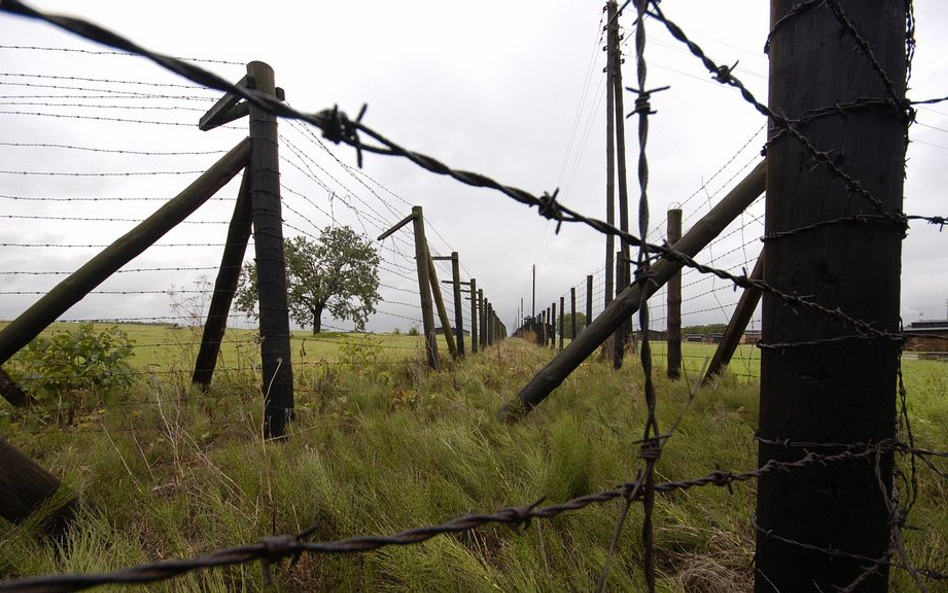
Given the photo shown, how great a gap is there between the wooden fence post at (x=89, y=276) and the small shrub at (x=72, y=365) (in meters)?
1.05

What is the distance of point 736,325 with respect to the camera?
388cm

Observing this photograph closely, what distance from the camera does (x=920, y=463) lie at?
230 cm

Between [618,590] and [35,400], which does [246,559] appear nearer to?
[618,590]

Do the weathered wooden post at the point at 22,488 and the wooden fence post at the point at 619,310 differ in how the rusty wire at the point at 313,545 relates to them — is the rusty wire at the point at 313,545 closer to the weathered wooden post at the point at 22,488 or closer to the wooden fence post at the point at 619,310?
the weathered wooden post at the point at 22,488

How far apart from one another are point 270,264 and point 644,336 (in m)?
2.75

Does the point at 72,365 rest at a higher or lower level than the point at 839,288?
lower

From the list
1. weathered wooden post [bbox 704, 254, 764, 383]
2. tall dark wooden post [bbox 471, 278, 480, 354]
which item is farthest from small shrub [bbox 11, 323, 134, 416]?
tall dark wooden post [bbox 471, 278, 480, 354]

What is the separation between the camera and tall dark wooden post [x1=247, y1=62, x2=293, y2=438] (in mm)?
2906

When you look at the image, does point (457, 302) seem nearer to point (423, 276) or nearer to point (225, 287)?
point (423, 276)

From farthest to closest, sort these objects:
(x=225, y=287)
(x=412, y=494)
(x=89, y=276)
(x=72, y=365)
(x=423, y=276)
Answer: (x=423, y=276) < (x=72, y=365) < (x=225, y=287) < (x=89, y=276) < (x=412, y=494)

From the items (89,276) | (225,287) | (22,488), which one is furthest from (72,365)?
(22,488)

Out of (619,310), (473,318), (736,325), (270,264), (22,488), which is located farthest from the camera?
(473,318)

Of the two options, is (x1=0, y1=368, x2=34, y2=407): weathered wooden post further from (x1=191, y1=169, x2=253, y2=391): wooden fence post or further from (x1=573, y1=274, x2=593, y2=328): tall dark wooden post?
(x1=573, y1=274, x2=593, y2=328): tall dark wooden post

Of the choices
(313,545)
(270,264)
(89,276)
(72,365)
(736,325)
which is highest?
(270,264)
